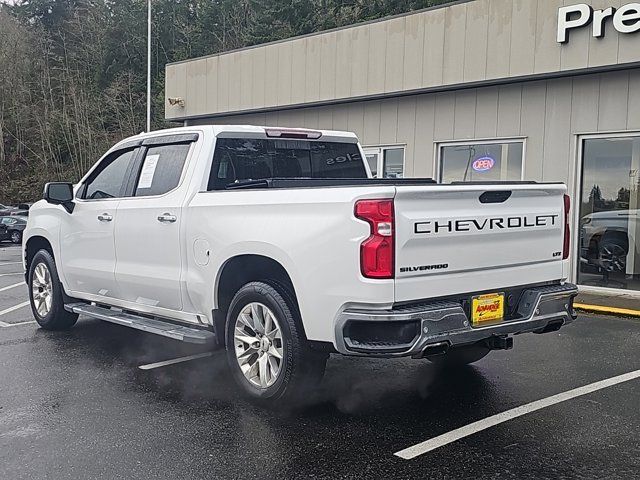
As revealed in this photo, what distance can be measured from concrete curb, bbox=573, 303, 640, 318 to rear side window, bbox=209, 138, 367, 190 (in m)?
4.24

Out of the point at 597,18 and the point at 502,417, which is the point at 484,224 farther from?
the point at 597,18

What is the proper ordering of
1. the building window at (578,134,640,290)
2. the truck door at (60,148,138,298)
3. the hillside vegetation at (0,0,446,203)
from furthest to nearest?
the hillside vegetation at (0,0,446,203)
the building window at (578,134,640,290)
the truck door at (60,148,138,298)

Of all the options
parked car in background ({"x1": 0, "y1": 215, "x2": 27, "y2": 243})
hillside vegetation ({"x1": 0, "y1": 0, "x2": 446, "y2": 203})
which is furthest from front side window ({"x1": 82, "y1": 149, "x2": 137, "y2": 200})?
hillside vegetation ({"x1": 0, "y1": 0, "x2": 446, "y2": 203})

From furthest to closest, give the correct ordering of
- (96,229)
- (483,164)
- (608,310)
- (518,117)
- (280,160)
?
(483,164) → (518,117) → (608,310) → (96,229) → (280,160)

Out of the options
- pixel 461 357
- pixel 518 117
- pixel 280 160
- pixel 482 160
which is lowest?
pixel 461 357

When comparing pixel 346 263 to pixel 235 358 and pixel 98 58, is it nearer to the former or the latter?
pixel 235 358

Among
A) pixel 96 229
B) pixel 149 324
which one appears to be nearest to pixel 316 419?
pixel 149 324

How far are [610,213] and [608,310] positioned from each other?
2050mm

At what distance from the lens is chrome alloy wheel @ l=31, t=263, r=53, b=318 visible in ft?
24.8

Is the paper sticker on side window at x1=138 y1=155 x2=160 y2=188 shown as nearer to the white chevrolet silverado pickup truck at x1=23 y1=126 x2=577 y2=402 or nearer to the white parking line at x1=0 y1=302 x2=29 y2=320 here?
the white chevrolet silverado pickup truck at x1=23 y1=126 x2=577 y2=402

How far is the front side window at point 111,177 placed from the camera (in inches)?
Result: 256

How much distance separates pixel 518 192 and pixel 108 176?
155 inches

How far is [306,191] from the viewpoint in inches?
181

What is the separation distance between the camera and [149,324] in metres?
5.84
